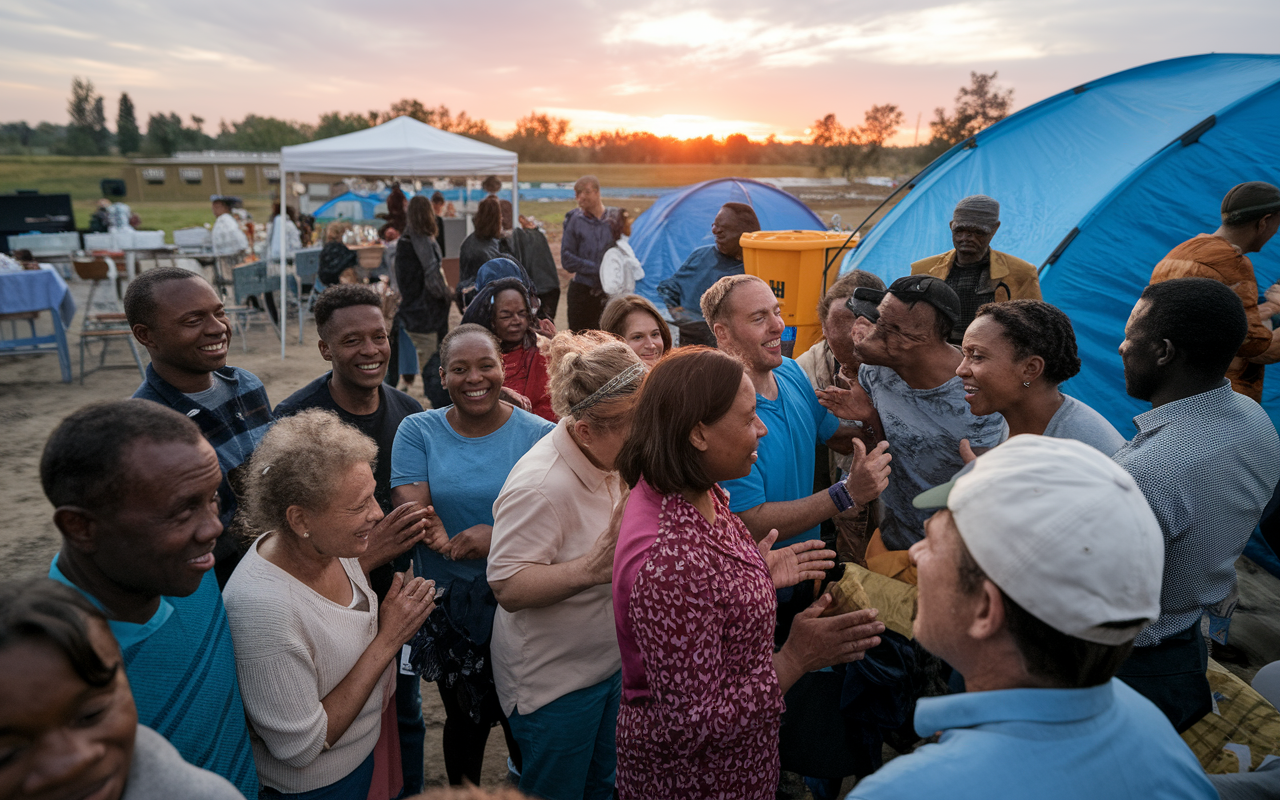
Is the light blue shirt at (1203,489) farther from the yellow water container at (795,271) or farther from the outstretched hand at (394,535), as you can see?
the yellow water container at (795,271)

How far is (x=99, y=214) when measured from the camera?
21.7 m

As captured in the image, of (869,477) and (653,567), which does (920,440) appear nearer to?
(869,477)

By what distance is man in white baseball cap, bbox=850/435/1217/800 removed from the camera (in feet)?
3.27

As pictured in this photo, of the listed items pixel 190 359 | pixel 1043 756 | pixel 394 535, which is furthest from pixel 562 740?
pixel 190 359

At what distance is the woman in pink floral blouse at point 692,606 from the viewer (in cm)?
165

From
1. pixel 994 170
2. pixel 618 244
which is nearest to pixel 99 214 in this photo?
pixel 618 244

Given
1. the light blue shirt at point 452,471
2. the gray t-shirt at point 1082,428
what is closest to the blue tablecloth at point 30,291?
the light blue shirt at point 452,471

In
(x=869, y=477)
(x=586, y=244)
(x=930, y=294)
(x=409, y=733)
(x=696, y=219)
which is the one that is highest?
(x=696, y=219)

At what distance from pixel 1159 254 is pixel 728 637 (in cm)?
489

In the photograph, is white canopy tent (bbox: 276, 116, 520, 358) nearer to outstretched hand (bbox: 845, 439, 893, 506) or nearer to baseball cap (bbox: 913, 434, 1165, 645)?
outstretched hand (bbox: 845, 439, 893, 506)

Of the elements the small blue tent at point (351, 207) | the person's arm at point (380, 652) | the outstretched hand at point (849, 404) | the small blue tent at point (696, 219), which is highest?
the small blue tent at point (351, 207)

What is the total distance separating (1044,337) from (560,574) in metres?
1.83

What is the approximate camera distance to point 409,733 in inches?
108

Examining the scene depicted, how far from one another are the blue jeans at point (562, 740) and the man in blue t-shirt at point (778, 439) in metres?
0.79
